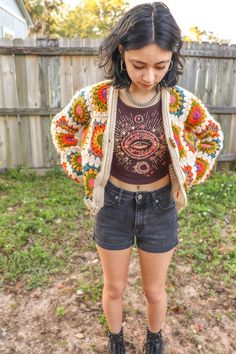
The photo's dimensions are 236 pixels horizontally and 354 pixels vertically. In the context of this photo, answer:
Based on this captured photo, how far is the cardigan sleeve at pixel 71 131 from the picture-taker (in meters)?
1.77

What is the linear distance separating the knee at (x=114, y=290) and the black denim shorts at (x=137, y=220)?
0.90ft

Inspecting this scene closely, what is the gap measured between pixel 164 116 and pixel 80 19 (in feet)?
132

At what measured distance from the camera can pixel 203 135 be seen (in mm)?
1825

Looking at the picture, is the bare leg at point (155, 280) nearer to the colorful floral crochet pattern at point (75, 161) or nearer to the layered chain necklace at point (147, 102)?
the colorful floral crochet pattern at point (75, 161)

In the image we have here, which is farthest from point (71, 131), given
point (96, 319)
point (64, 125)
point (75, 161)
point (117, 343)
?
point (96, 319)

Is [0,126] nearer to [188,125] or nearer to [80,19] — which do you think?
[188,125]

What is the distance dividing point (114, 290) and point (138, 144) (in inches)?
35.3

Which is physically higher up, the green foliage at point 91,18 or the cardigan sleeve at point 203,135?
the green foliage at point 91,18

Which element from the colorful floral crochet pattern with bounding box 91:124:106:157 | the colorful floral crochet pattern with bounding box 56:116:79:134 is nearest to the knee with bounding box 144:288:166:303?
the colorful floral crochet pattern with bounding box 91:124:106:157

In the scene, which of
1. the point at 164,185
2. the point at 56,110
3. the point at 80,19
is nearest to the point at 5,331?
the point at 164,185

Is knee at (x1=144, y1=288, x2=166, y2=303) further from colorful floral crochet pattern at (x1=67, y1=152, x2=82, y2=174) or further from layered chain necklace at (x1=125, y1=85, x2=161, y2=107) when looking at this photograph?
layered chain necklace at (x1=125, y1=85, x2=161, y2=107)

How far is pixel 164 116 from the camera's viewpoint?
5.36ft

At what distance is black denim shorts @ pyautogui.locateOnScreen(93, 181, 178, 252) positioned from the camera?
1758mm

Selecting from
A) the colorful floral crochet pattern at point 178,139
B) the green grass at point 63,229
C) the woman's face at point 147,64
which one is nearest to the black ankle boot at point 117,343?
the green grass at point 63,229
